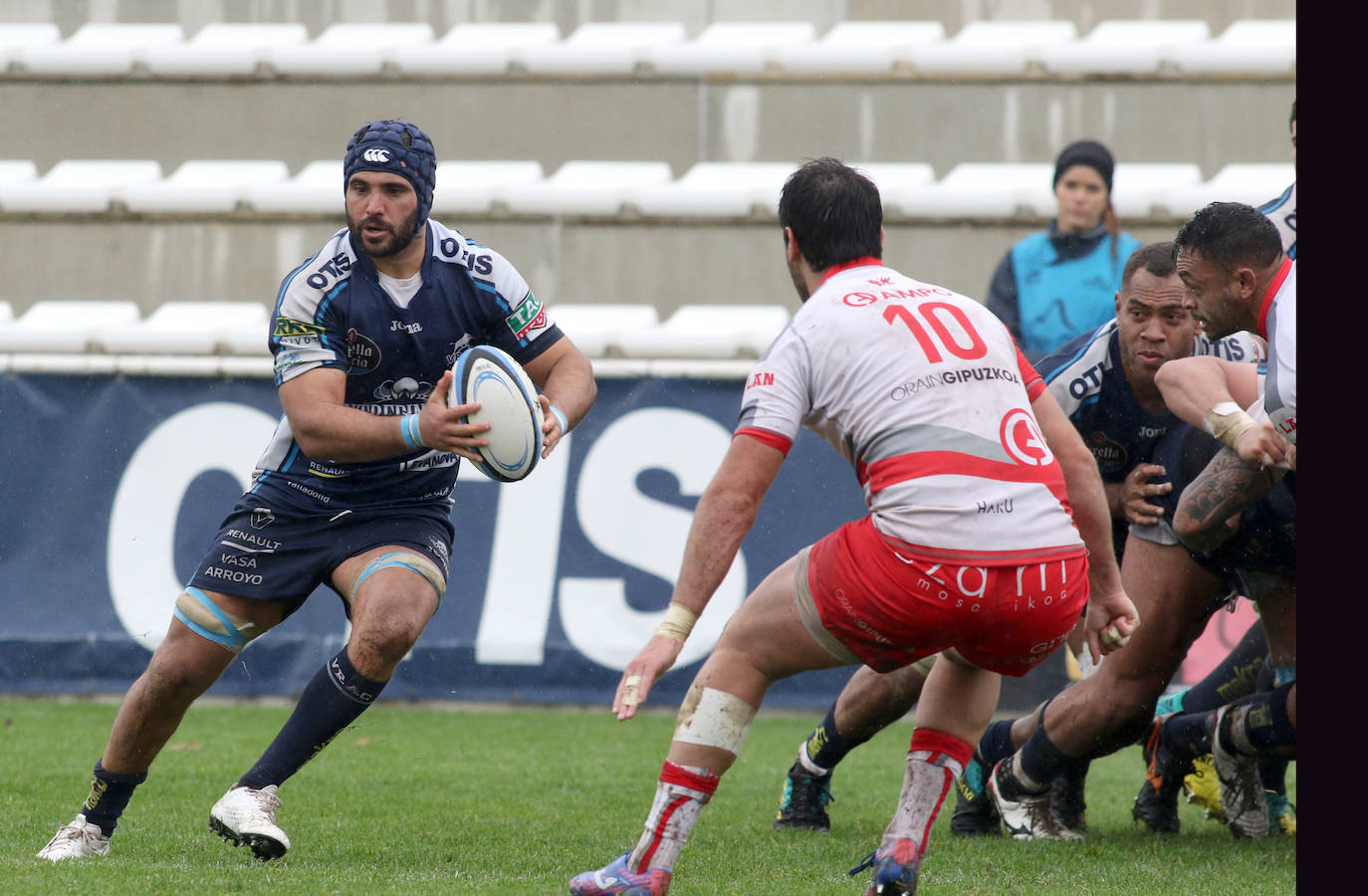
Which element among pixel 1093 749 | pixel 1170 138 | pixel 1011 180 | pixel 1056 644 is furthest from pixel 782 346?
pixel 1170 138

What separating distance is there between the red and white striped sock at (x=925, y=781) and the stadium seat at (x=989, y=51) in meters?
8.66

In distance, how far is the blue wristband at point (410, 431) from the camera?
4922 mm

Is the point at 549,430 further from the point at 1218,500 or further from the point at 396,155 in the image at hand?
the point at 1218,500

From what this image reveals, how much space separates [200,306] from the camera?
11281mm

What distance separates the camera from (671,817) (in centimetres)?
397

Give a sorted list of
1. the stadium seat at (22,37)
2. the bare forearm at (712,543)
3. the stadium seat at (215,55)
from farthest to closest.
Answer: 1. the stadium seat at (22,37)
2. the stadium seat at (215,55)
3. the bare forearm at (712,543)

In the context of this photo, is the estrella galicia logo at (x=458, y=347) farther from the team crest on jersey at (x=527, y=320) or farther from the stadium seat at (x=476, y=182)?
the stadium seat at (x=476, y=182)

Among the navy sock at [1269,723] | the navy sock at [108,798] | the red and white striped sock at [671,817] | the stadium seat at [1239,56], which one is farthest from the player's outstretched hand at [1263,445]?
the stadium seat at [1239,56]

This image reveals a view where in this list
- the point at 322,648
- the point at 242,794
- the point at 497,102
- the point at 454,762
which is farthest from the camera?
the point at 497,102

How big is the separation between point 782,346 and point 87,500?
6.18 meters

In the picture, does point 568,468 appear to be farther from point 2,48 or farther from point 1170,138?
point 2,48

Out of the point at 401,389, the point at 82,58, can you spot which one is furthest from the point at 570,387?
the point at 82,58

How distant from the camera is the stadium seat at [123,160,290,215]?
12.1 metres

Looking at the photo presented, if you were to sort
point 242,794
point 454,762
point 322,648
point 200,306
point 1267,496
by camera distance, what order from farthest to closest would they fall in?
1. point 200,306
2. point 322,648
3. point 454,762
4. point 1267,496
5. point 242,794
